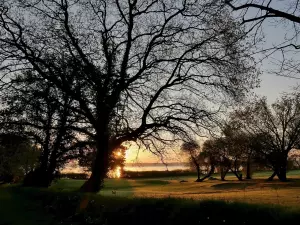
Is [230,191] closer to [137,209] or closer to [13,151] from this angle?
[13,151]

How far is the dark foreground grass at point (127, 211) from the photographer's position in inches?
287

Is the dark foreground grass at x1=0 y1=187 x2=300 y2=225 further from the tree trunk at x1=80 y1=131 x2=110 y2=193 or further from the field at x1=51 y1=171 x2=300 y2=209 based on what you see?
the tree trunk at x1=80 y1=131 x2=110 y2=193

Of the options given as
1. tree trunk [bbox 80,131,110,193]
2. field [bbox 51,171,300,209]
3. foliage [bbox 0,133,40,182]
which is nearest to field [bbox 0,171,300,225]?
field [bbox 51,171,300,209]

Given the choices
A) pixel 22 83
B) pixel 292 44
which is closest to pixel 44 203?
pixel 22 83

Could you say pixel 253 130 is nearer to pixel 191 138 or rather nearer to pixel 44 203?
pixel 191 138

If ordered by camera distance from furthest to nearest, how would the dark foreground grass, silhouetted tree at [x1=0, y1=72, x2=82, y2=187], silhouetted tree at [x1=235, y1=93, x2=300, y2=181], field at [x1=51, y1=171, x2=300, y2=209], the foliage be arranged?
silhouetted tree at [x1=235, y1=93, x2=300, y2=181] < the foliage < silhouetted tree at [x1=0, y1=72, x2=82, y2=187] < field at [x1=51, y1=171, x2=300, y2=209] < the dark foreground grass

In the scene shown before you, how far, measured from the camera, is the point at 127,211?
10422mm

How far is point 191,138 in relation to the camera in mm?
18234

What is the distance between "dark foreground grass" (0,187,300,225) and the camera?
7.29 metres

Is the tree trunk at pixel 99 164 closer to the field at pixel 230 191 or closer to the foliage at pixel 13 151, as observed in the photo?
the field at pixel 230 191

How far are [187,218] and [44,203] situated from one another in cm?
958

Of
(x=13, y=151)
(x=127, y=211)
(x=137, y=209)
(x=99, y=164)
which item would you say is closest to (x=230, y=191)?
(x=99, y=164)

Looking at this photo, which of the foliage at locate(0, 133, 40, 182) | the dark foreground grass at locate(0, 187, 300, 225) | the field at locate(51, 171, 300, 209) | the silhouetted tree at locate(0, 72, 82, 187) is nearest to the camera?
the dark foreground grass at locate(0, 187, 300, 225)

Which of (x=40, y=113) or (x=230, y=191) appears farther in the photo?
(x=230, y=191)
